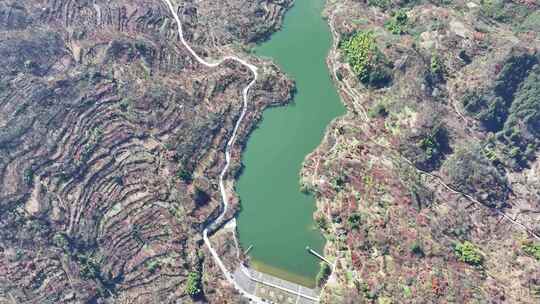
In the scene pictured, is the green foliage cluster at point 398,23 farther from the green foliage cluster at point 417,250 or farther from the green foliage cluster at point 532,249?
the green foliage cluster at point 532,249

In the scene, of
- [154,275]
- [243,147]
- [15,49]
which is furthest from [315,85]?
[15,49]

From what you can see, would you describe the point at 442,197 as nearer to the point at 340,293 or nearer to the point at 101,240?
the point at 340,293

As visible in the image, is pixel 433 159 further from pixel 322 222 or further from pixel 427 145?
pixel 322 222

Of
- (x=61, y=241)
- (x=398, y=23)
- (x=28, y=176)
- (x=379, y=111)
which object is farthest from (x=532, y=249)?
(x=28, y=176)

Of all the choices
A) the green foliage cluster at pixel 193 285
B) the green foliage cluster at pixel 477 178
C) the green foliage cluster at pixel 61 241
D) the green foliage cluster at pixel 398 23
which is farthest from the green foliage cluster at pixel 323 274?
the green foliage cluster at pixel 398 23

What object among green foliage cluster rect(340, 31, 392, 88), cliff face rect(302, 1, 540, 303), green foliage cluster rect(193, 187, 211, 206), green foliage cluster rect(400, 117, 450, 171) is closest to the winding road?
green foliage cluster rect(193, 187, 211, 206)
